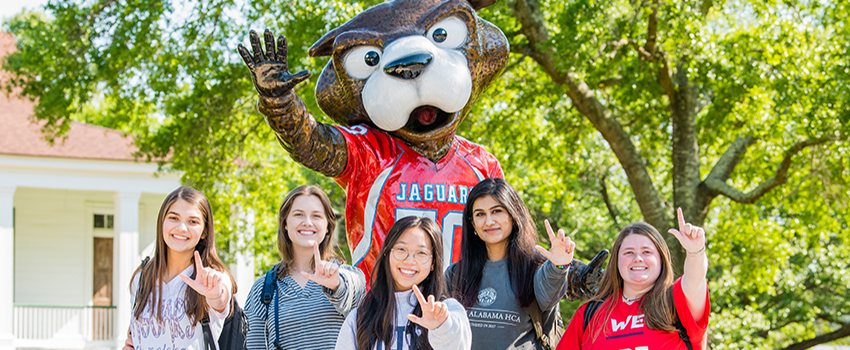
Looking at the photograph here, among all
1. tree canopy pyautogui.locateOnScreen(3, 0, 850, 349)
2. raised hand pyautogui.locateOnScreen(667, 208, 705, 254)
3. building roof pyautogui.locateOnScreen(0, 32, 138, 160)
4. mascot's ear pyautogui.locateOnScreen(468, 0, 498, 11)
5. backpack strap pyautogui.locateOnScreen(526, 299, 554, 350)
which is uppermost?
building roof pyautogui.locateOnScreen(0, 32, 138, 160)

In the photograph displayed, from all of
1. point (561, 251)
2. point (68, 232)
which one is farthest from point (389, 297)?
point (68, 232)

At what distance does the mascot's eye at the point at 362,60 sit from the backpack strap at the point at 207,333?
124cm

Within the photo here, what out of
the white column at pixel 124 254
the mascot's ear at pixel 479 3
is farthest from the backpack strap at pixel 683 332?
the white column at pixel 124 254

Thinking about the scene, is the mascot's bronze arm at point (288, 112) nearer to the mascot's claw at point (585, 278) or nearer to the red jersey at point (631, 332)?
the mascot's claw at point (585, 278)

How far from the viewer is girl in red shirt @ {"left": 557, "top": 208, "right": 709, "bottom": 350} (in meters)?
2.69

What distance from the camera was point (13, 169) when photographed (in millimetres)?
13461

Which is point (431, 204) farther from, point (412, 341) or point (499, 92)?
point (499, 92)

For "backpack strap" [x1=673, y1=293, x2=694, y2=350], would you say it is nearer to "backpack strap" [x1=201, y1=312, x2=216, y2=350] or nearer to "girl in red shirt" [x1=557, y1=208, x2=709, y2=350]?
"girl in red shirt" [x1=557, y1=208, x2=709, y2=350]

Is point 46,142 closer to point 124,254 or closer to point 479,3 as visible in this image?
point 124,254

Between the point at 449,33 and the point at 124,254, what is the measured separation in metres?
11.5

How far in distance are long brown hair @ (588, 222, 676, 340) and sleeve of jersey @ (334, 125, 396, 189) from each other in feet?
3.76

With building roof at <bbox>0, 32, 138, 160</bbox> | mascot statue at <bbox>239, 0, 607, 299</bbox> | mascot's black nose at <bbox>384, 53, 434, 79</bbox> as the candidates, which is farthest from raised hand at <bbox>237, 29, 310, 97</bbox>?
building roof at <bbox>0, 32, 138, 160</bbox>

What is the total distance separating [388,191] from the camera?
357 cm

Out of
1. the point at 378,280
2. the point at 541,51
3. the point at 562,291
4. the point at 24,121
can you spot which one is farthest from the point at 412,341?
the point at 24,121
